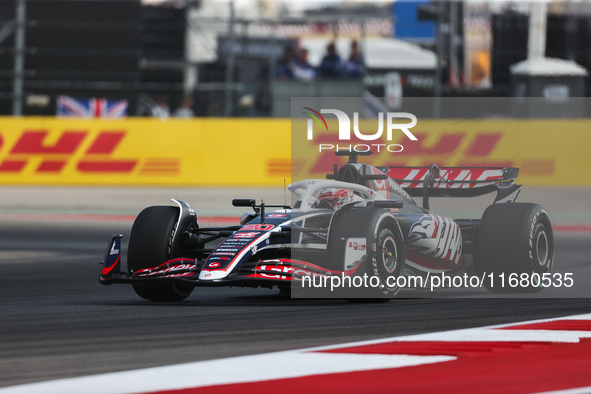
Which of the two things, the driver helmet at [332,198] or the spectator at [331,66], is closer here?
the driver helmet at [332,198]

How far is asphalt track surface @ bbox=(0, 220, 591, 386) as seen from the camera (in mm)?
4332

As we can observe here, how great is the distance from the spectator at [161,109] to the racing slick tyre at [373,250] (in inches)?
438

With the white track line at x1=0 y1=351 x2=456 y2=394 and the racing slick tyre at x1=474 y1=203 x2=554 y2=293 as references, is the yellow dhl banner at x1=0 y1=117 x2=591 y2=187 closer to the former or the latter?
the racing slick tyre at x1=474 y1=203 x2=554 y2=293

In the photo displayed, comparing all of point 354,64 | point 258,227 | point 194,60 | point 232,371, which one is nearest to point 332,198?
point 258,227

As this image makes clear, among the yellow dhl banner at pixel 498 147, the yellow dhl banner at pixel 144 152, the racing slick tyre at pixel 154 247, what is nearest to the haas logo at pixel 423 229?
the racing slick tyre at pixel 154 247

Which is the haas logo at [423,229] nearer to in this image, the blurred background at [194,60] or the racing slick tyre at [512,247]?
the racing slick tyre at [512,247]

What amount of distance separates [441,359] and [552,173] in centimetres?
1203

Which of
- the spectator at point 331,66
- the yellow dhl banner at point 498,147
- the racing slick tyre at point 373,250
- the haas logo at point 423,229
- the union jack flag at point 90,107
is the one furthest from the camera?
the spectator at point 331,66

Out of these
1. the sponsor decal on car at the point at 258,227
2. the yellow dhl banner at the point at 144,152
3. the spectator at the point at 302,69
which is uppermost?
the spectator at the point at 302,69

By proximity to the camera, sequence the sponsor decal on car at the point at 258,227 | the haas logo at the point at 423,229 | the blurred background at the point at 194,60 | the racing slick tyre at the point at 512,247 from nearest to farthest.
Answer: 1. the sponsor decal on car at the point at 258,227
2. the haas logo at the point at 423,229
3. the racing slick tyre at the point at 512,247
4. the blurred background at the point at 194,60

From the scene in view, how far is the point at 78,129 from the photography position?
52.9ft

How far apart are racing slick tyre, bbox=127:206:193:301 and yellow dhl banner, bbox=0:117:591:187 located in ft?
29.4

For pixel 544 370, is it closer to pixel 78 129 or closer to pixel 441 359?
pixel 441 359

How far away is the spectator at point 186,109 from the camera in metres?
16.8
